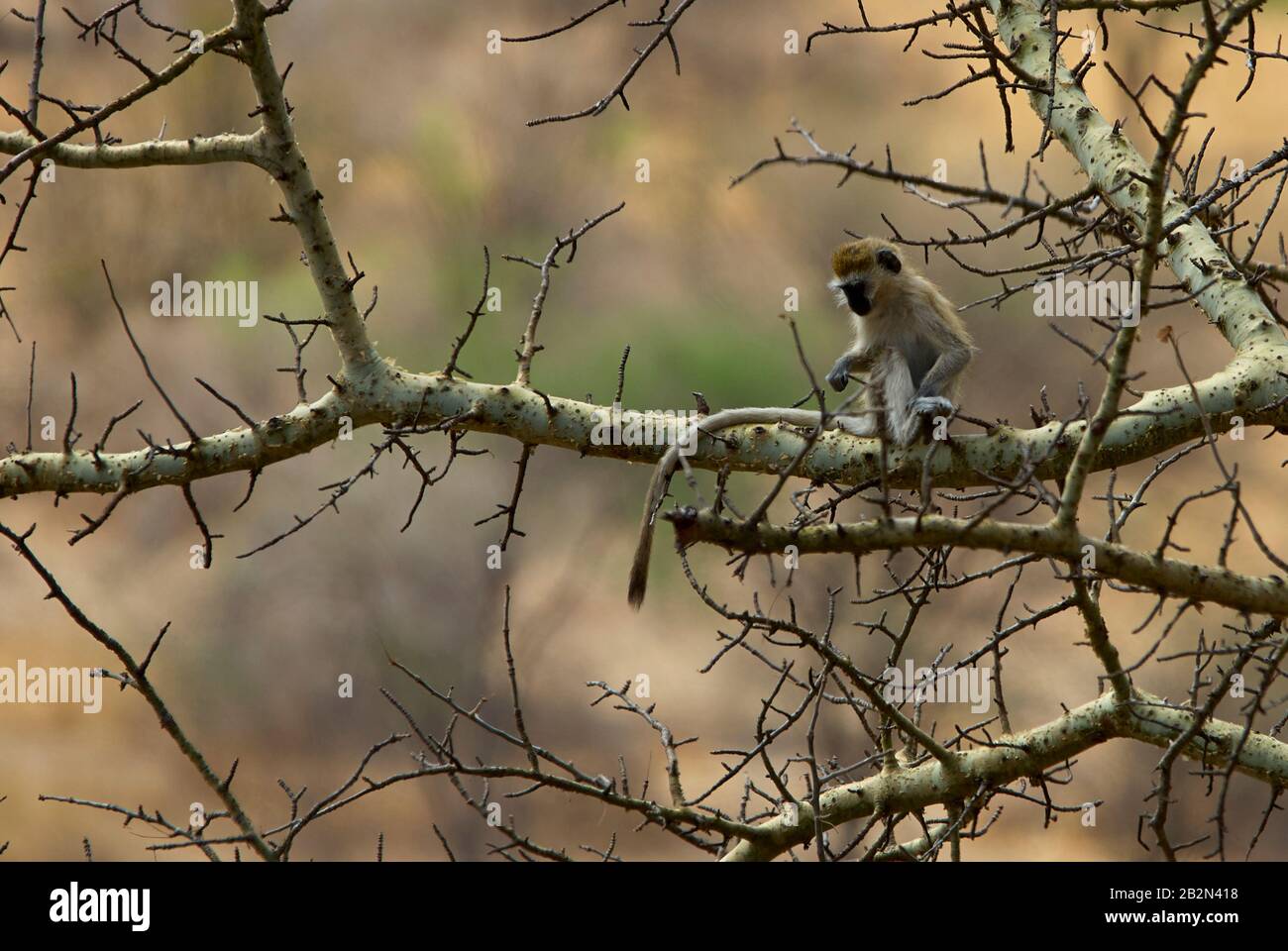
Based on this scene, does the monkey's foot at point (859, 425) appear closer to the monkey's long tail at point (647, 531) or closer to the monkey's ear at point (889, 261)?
the monkey's ear at point (889, 261)

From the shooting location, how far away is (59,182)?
389 inches

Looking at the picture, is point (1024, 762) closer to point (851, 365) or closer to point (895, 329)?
point (851, 365)

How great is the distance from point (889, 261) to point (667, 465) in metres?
1.62

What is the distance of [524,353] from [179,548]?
7.91m

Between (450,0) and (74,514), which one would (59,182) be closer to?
(74,514)

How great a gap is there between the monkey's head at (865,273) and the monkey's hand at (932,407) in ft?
1.99

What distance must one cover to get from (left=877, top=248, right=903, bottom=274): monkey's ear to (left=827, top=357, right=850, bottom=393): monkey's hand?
1.14ft

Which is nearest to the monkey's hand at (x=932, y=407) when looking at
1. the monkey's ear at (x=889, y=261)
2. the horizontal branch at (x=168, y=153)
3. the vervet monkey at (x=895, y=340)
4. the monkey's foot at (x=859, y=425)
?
the vervet monkey at (x=895, y=340)

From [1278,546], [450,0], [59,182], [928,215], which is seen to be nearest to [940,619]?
[1278,546]

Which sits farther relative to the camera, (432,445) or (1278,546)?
(432,445)

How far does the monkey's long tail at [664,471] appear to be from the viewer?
7.41 feet

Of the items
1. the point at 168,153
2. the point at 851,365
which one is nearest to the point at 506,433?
the point at 168,153

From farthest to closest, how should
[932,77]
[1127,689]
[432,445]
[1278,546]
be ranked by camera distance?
[932,77], [432,445], [1278,546], [1127,689]

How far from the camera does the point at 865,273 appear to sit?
3789mm
